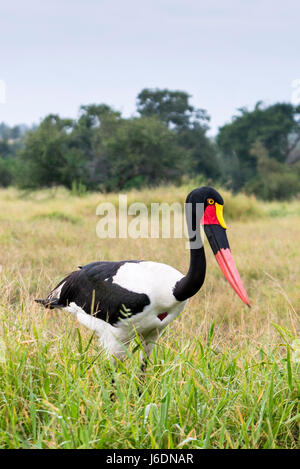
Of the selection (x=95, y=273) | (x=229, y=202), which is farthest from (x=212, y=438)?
(x=229, y=202)

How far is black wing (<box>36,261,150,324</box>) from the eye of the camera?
2666 millimetres

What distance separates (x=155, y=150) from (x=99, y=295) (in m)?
17.8

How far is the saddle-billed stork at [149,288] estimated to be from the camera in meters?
2.59

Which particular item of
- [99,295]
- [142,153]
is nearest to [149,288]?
[99,295]

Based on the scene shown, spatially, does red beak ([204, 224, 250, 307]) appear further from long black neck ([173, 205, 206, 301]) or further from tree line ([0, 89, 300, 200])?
tree line ([0, 89, 300, 200])

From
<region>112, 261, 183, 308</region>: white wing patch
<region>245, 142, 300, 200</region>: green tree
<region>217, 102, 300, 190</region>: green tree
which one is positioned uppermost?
<region>217, 102, 300, 190</region>: green tree

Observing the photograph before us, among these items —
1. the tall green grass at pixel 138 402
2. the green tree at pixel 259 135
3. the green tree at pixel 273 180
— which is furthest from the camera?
the green tree at pixel 259 135

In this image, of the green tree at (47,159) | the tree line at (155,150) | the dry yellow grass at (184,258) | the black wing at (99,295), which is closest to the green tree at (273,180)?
the tree line at (155,150)

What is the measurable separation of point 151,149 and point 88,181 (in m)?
3.28

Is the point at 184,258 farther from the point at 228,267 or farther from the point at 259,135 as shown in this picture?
the point at 259,135

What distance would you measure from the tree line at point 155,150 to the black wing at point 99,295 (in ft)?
Result: 45.2

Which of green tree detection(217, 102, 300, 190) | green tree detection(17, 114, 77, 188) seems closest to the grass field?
green tree detection(17, 114, 77, 188)

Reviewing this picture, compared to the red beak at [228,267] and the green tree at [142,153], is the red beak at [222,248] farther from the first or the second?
the green tree at [142,153]

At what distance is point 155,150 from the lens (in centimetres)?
2033
